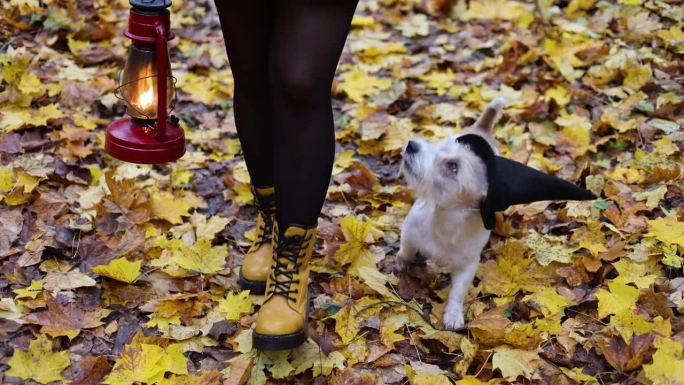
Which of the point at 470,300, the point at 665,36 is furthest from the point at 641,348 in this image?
the point at 665,36

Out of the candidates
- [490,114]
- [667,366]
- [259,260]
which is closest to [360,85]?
[490,114]

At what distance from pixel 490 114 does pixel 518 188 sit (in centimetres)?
68

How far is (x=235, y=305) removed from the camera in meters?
2.70

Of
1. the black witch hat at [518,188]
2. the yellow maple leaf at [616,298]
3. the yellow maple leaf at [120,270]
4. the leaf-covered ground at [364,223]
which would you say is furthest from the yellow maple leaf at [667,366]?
the yellow maple leaf at [120,270]

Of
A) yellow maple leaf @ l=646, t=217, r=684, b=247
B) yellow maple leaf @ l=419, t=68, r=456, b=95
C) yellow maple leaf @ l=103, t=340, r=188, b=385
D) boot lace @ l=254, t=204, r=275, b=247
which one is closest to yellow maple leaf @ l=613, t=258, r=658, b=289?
yellow maple leaf @ l=646, t=217, r=684, b=247

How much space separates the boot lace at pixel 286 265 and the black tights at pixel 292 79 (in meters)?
0.07

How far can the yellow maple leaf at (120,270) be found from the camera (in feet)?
8.95

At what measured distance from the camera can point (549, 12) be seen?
5.26 meters

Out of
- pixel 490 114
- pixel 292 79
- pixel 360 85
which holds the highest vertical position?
pixel 292 79

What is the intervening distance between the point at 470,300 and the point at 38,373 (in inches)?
63.6

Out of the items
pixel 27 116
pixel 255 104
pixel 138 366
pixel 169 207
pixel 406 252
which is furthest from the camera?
pixel 27 116

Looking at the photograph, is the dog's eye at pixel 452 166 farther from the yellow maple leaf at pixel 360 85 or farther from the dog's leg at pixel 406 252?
the yellow maple leaf at pixel 360 85

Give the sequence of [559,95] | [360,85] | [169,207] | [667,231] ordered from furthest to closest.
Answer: [360,85], [559,95], [169,207], [667,231]

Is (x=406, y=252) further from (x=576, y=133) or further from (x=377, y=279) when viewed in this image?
(x=576, y=133)
